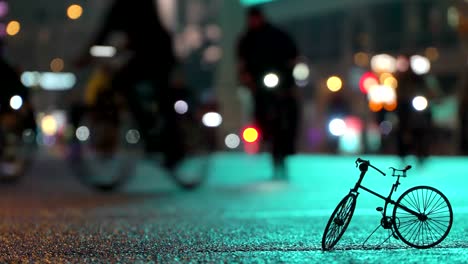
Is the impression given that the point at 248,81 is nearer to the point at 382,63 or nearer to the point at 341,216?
the point at 341,216

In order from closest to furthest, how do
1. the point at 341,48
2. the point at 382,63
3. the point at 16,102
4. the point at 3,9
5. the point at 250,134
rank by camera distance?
the point at 16,102
the point at 3,9
the point at 250,134
the point at 382,63
the point at 341,48

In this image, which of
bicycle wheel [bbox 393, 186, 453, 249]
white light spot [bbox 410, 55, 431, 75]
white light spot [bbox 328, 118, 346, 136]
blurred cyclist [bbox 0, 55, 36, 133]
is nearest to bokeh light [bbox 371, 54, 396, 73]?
white light spot [bbox 328, 118, 346, 136]

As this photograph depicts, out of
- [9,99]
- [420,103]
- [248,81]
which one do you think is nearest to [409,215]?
[9,99]

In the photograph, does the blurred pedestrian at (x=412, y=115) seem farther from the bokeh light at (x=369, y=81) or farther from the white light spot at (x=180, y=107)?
the bokeh light at (x=369, y=81)

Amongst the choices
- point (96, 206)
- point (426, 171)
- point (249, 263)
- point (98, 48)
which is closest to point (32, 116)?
point (98, 48)

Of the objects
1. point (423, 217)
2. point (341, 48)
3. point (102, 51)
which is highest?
point (341, 48)
